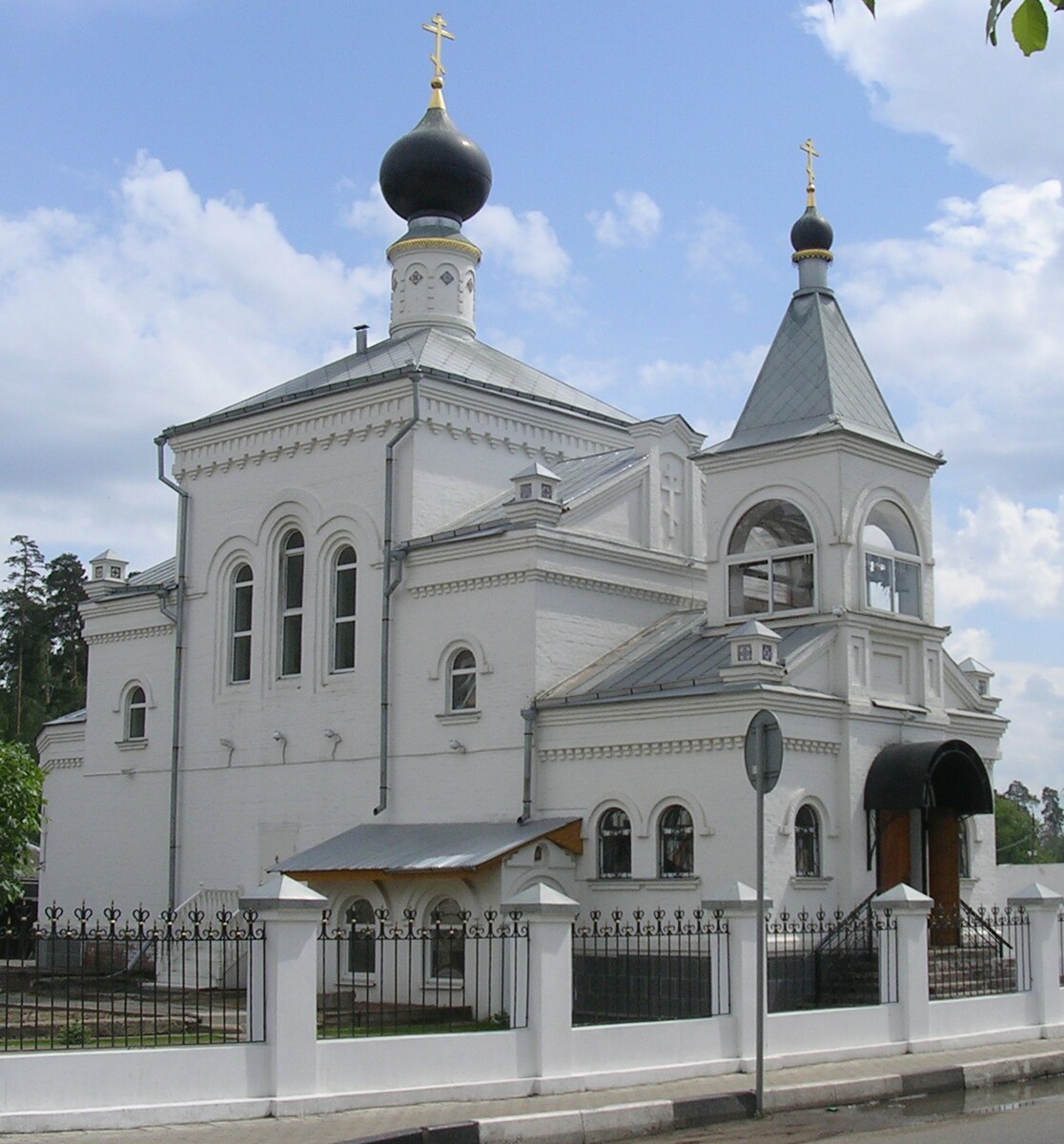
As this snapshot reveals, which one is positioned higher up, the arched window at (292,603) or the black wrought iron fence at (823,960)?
the arched window at (292,603)

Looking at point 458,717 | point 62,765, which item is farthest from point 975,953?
point 62,765

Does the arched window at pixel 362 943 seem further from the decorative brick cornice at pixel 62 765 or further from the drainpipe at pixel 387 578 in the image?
the decorative brick cornice at pixel 62 765

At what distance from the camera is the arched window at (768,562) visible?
18969 mm

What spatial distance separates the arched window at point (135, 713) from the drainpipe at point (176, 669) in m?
1.10

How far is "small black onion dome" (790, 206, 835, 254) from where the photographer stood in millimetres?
20266

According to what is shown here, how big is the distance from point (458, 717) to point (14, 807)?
5203 mm

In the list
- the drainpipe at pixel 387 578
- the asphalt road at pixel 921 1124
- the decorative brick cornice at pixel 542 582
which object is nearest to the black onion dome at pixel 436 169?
the drainpipe at pixel 387 578

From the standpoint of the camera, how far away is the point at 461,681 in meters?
19.9

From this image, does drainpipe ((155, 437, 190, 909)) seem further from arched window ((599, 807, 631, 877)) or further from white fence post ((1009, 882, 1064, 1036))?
white fence post ((1009, 882, 1064, 1036))

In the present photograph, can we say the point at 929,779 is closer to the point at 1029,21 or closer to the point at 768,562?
the point at 768,562

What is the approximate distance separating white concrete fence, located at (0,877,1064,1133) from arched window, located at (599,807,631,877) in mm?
4445

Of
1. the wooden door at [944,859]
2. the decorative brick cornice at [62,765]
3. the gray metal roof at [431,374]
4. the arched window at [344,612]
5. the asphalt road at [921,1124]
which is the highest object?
the gray metal roof at [431,374]

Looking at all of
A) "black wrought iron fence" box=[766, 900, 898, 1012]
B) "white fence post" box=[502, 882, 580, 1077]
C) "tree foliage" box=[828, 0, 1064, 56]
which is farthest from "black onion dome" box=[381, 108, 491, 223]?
"tree foliage" box=[828, 0, 1064, 56]

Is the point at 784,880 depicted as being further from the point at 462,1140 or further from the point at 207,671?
the point at 207,671
